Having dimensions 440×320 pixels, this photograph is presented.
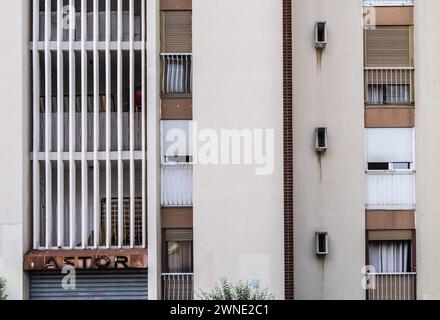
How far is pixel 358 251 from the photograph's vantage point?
12.6 m

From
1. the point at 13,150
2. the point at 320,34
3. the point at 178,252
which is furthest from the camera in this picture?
the point at 320,34

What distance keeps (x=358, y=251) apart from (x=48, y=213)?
6.67 m

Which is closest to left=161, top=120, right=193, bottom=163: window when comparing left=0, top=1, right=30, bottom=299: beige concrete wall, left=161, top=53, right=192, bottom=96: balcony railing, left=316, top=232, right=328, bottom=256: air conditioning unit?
left=161, top=53, right=192, bottom=96: balcony railing

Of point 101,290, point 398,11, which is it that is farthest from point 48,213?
point 398,11

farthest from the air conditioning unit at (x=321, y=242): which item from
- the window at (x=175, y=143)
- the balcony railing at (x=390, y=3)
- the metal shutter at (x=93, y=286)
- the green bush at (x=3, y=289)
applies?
the green bush at (x=3, y=289)

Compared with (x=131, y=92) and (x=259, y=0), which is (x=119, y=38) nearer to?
(x=131, y=92)

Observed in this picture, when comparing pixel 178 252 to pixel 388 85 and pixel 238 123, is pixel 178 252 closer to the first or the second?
pixel 238 123

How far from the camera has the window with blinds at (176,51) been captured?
12.5 meters

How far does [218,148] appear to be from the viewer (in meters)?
12.1

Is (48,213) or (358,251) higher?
(48,213)

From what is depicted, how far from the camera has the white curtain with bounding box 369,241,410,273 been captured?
12.8 m

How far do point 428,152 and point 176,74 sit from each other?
18.7 feet

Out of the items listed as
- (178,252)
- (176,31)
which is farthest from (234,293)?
(176,31)
